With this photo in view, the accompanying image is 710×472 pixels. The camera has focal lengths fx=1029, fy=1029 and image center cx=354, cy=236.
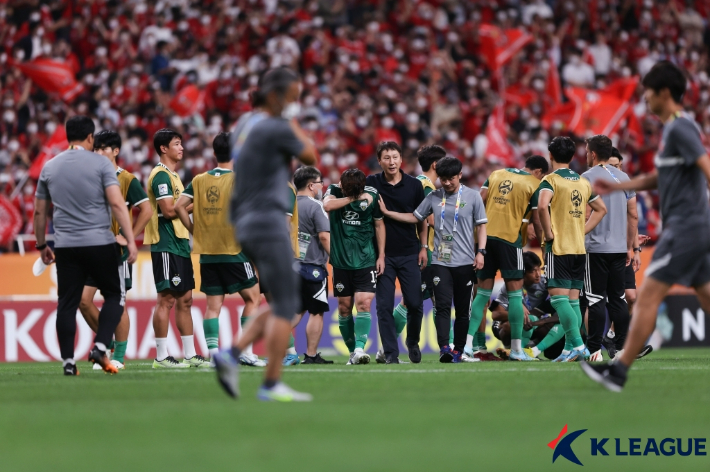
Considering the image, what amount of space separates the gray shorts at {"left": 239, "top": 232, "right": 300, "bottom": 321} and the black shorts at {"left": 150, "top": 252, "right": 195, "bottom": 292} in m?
4.90

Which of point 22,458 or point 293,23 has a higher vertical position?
point 293,23

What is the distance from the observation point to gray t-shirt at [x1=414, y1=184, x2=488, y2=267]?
1195 centimetres

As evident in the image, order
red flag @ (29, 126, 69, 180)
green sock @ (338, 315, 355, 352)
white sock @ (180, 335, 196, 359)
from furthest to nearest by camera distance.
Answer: red flag @ (29, 126, 69, 180)
green sock @ (338, 315, 355, 352)
white sock @ (180, 335, 196, 359)

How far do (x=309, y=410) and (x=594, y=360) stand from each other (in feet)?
21.4

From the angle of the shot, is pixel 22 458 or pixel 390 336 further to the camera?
pixel 390 336

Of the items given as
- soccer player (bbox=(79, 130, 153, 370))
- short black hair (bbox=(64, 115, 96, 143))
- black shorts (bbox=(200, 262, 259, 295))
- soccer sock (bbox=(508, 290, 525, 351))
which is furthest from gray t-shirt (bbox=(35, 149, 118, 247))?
Result: soccer sock (bbox=(508, 290, 525, 351))

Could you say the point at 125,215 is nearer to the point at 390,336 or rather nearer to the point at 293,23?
the point at 390,336

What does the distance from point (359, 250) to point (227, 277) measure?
1.64 meters

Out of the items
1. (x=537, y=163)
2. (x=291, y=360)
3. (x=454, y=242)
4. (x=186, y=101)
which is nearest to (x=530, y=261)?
(x=537, y=163)

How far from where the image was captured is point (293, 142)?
254 inches

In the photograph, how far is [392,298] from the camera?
1178cm

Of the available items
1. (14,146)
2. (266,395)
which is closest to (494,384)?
(266,395)

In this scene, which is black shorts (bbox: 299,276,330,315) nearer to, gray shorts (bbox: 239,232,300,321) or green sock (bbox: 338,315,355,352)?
green sock (bbox: 338,315,355,352)

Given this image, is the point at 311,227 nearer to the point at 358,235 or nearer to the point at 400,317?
the point at 358,235
